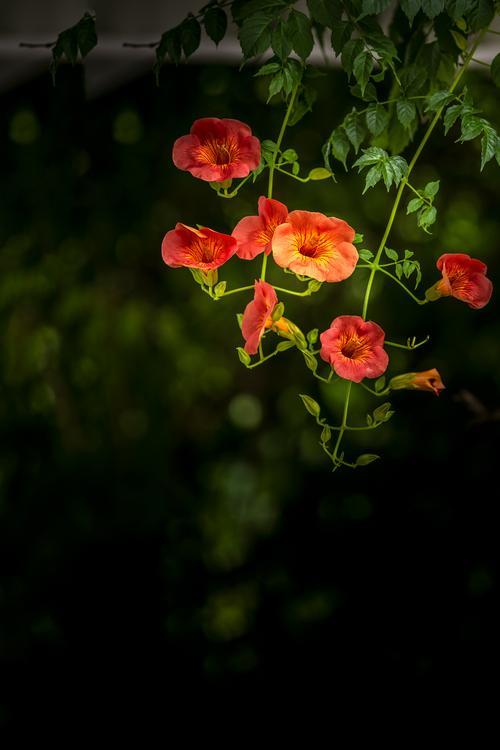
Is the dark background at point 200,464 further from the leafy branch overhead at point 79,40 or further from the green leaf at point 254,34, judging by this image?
the green leaf at point 254,34

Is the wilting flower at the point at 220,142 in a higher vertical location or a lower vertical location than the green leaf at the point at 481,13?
lower

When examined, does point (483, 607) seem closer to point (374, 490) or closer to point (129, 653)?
point (374, 490)

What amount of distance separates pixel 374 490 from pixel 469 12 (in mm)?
1166

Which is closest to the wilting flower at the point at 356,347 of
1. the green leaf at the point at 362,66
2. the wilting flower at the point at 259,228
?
the wilting flower at the point at 259,228

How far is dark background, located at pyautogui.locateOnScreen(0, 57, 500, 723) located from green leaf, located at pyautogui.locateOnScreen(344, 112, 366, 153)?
477 millimetres

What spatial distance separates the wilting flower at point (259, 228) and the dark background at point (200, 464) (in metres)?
0.48

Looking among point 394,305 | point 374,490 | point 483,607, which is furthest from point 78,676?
point 394,305

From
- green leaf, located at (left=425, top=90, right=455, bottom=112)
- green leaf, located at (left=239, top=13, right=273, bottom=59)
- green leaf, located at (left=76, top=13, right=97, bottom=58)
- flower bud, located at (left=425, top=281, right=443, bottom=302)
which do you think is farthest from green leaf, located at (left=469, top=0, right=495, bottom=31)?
green leaf, located at (left=76, top=13, right=97, bottom=58)

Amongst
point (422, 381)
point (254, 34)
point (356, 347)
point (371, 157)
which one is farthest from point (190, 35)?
point (422, 381)

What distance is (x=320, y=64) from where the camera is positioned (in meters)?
1.92

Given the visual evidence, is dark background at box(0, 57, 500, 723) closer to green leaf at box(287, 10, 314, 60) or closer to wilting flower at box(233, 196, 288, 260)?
wilting flower at box(233, 196, 288, 260)

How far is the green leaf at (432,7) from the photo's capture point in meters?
1.38

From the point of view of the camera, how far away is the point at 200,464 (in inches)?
82.2

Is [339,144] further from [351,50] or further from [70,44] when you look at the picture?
[70,44]
